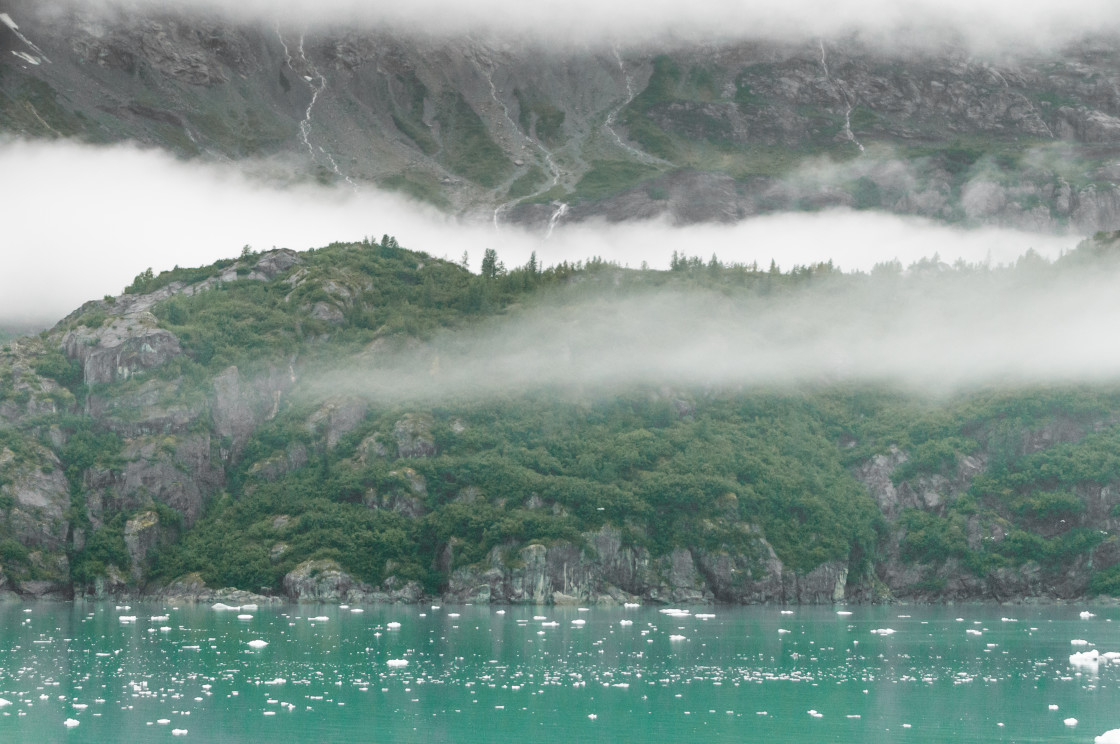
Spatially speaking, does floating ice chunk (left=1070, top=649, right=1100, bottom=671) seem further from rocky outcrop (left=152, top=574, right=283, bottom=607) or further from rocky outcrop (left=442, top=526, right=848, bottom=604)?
rocky outcrop (left=152, top=574, right=283, bottom=607)

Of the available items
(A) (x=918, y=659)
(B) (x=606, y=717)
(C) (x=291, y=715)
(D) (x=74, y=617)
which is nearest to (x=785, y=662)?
(A) (x=918, y=659)

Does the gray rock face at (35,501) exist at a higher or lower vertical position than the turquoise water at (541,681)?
higher

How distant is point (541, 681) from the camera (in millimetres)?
95562

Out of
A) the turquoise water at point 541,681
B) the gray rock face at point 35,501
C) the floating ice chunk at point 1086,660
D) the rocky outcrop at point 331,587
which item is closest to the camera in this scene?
the turquoise water at point 541,681

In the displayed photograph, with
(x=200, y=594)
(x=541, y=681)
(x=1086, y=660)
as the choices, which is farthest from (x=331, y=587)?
(x=1086, y=660)

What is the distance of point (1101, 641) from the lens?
130 meters

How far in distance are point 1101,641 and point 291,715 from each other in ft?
277

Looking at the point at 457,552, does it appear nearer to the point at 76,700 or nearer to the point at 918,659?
the point at 918,659

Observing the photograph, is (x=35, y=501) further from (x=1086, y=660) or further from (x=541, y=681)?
(x=1086, y=660)

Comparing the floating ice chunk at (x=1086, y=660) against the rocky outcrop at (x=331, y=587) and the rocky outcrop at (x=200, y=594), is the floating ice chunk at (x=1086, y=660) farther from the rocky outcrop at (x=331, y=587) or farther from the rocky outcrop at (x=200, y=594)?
the rocky outcrop at (x=200, y=594)

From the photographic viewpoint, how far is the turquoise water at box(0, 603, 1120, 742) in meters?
77.2

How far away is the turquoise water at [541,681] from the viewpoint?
77188 millimetres

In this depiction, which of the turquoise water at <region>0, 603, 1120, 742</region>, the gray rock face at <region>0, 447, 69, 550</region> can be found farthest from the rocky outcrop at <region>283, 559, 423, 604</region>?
the gray rock face at <region>0, 447, 69, 550</region>

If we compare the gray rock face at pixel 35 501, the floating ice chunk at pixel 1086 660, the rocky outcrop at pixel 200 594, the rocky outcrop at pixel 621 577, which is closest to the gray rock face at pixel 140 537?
the rocky outcrop at pixel 200 594
